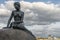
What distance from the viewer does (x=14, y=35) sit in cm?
1343

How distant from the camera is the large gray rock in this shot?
13.2 meters

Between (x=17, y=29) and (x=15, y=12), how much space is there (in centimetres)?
101

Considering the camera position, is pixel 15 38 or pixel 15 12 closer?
pixel 15 38

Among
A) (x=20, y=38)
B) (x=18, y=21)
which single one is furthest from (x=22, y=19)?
(x=20, y=38)

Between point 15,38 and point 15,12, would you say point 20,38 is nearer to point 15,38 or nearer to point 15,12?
point 15,38

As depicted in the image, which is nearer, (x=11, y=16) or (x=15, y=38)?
(x=15, y=38)

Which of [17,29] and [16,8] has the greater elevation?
[16,8]

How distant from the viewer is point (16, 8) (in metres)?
14.5

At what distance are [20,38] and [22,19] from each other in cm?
126

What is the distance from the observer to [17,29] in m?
13.8

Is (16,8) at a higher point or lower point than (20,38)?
higher

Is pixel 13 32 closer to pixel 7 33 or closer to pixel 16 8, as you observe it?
pixel 7 33

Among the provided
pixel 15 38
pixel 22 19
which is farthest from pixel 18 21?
pixel 15 38

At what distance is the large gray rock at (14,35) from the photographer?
43.4 feet
